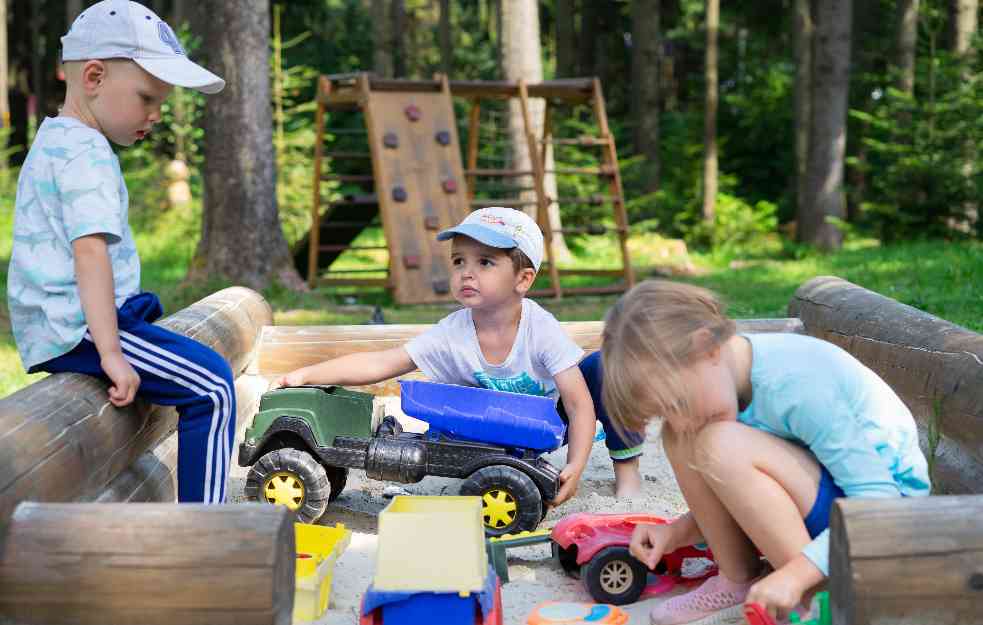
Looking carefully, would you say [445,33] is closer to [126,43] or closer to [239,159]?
[239,159]

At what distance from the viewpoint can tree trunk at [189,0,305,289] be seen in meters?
7.98

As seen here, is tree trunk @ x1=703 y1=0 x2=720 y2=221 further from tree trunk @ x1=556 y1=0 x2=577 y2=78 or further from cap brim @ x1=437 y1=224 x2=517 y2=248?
cap brim @ x1=437 y1=224 x2=517 y2=248

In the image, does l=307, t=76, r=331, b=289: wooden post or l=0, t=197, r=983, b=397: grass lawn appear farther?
l=307, t=76, r=331, b=289: wooden post

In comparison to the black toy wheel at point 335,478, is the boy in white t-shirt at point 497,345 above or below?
above

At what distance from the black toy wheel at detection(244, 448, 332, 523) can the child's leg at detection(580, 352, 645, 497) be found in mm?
913

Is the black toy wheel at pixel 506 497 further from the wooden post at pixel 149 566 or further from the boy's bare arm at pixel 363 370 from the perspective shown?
the wooden post at pixel 149 566

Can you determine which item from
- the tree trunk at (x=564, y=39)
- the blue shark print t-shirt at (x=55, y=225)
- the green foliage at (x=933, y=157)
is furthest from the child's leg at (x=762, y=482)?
the tree trunk at (x=564, y=39)

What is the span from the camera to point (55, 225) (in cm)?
261

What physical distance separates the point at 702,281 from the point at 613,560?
7.83m

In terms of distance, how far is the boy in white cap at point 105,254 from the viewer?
256 cm

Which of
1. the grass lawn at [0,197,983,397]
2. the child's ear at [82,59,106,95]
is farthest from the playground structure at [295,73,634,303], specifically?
the child's ear at [82,59,106,95]

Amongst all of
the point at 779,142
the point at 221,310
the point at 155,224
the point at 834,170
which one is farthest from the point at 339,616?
the point at 779,142

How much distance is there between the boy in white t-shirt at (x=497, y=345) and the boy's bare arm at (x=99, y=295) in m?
0.80

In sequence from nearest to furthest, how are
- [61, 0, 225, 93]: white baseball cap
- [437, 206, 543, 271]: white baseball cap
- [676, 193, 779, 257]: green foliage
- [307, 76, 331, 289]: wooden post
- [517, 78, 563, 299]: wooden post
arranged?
[61, 0, 225, 93]: white baseball cap < [437, 206, 543, 271]: white baseball cap < [517, 78, 563, 299]: wooden post < [307, 76, 331, 289]: wooden post < [676, 193, 779, 257]: green foliage
